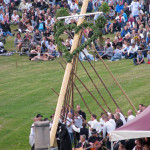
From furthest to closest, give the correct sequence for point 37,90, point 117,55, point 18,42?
point 18,42
point 117,55
point 37,90

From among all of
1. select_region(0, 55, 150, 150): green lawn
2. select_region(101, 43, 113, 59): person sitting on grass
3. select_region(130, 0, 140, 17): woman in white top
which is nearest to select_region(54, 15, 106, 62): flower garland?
select_region(0, 55, 150, 150): green lawn

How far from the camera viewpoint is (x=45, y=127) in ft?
41.6

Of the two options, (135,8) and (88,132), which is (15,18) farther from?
(88,132)

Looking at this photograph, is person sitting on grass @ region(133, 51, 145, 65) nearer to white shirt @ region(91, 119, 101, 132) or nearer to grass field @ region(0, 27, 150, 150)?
grass field @ region(0, 27, 150, 150)

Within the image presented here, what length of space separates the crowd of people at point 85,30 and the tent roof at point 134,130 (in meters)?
14.9

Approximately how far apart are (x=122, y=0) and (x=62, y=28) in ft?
71.6

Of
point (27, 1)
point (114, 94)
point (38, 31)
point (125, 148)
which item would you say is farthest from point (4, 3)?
point (125, 148)

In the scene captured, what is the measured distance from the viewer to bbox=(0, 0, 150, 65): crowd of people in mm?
30953

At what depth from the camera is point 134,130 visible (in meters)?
12.7

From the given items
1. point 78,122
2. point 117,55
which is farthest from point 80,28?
point 117,55

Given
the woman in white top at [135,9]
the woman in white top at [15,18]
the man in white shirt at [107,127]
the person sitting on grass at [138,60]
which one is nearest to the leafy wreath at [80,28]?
the man in white shirt at [107,127]

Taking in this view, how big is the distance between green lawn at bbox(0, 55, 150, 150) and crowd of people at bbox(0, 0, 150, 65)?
825 mm

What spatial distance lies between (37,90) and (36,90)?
0.17 ft

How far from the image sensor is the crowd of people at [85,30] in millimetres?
30953
